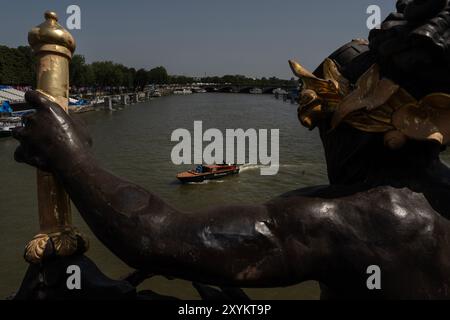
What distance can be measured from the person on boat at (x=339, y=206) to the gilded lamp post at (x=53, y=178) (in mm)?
120

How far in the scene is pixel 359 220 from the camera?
160 centimetres

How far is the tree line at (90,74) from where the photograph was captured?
54844mm

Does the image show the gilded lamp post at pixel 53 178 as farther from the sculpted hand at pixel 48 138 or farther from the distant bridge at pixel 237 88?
the distant bridge at pixel 237 88

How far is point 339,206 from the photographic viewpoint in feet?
5.30

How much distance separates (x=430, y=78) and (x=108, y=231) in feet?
4.23

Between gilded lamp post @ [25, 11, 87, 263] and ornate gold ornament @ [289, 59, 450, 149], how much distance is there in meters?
1.00

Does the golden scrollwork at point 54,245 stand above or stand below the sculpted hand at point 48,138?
below

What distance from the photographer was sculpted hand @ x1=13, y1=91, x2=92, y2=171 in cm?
164

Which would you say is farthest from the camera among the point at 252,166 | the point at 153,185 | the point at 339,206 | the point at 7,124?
the point at 7,124

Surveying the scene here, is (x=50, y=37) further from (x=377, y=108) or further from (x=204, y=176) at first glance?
(x=204, y=176)

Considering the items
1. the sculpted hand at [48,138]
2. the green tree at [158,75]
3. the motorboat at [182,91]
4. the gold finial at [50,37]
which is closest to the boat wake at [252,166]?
the gold finial at [50,37]

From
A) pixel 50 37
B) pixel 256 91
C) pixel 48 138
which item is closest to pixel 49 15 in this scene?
pixel 50 37

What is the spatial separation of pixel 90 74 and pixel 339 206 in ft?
239

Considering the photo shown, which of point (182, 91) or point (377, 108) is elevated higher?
point (182, 91)
